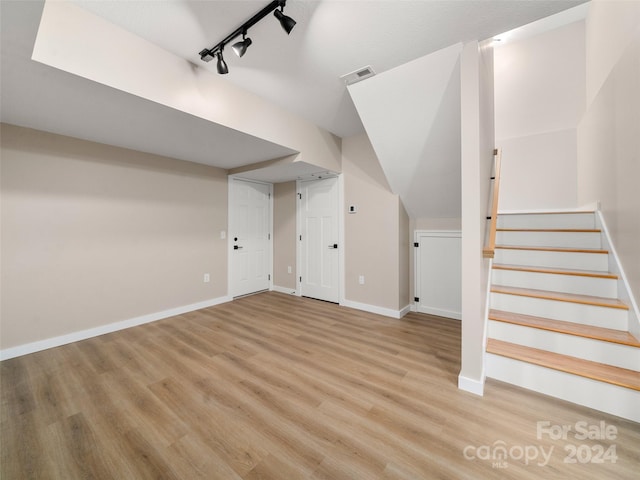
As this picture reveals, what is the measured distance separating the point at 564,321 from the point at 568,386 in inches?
22.4

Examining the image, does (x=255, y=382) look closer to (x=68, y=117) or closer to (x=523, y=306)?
(x=523, y=306)

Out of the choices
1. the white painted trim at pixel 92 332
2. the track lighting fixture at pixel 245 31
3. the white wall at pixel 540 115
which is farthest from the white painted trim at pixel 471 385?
the white painted trim at pixel 92 332

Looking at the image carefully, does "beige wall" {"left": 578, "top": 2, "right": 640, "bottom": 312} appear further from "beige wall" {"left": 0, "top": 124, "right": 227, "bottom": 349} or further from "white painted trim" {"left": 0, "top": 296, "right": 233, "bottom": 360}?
"white painted trim" {"left": 0, "top": 296, "right": 233, "bottom": 360}

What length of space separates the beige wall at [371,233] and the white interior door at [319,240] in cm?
→ 22

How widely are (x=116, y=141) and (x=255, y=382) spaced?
3.03 m

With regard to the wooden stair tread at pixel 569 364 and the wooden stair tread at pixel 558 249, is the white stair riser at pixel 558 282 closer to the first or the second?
the wooden stair tread at pixel 558 249

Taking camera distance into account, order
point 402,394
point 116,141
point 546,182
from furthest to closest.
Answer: point 546,182
point 116,141
point 402,394

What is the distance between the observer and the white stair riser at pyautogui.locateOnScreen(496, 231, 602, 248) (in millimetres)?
2537

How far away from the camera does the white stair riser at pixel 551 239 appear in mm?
2537

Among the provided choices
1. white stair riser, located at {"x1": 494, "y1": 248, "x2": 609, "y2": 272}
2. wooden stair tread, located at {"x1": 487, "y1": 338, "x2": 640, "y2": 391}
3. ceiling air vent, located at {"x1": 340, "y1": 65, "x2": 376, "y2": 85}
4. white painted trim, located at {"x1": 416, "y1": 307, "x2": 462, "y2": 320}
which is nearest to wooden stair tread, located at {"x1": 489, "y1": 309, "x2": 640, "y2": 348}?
wooden stair tread, located at {"x1": 487, "y1": 338, "x2": 640, "y2": 391}

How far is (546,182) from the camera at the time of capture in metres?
3.59

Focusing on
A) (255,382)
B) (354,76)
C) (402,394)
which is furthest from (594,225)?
(255,382)

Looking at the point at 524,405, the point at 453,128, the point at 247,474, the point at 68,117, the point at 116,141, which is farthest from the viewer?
the point at 116,141

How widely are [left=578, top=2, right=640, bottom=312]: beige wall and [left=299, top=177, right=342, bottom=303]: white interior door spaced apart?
299 cm
